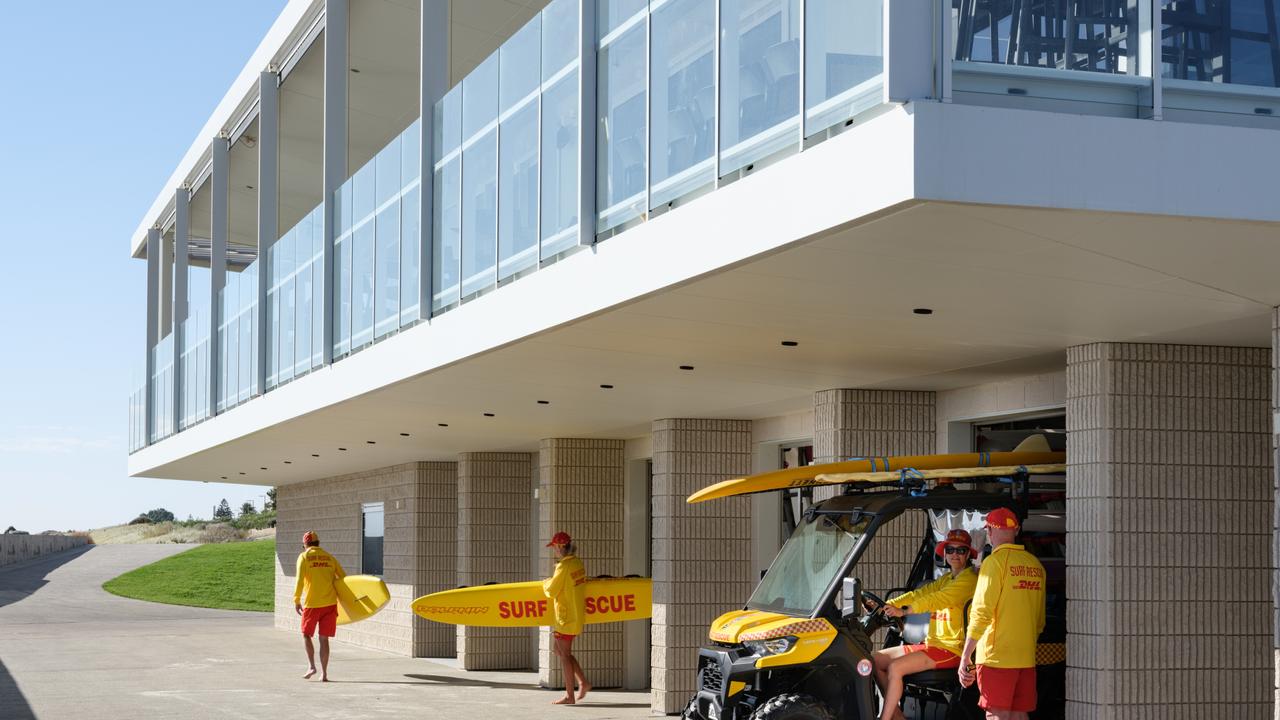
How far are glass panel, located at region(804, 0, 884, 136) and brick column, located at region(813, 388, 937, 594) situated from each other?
18.7 ft

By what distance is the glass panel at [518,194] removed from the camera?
10.6m

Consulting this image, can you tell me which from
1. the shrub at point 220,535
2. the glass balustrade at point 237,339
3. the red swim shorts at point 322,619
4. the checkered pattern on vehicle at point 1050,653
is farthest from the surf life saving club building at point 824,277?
the shrub at point 220,535

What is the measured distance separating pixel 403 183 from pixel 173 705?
6.05m

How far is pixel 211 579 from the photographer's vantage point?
5225cm

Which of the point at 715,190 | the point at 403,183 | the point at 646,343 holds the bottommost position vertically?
the point at 646,343

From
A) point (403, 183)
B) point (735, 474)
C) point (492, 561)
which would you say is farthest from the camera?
point (492, 561)

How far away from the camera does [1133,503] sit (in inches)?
361

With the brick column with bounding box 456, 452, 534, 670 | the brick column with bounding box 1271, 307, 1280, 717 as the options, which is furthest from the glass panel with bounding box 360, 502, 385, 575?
the brick column with bounding box 1271, 307, 1280, 717

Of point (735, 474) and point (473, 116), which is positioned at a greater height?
point (473, 116)

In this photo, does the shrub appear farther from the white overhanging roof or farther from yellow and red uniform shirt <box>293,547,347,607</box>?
yellow and red uniform shirt <box>293,547,347,607</box>

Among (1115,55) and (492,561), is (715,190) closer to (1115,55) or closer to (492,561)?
(1115,55)

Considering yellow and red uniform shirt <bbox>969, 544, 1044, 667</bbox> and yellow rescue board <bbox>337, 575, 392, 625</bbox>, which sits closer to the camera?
yellow and red uniform shirt <bbox>969, 544, 1044, 667</bbox>

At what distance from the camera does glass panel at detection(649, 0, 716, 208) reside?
26.8 ft

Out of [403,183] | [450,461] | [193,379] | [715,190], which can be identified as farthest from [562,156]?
[193,379]
